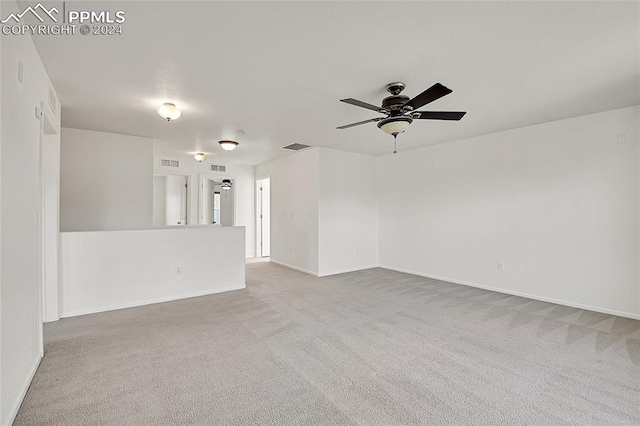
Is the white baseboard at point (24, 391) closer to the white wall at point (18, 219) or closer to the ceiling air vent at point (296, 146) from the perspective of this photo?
the white wall at point (18, 219)

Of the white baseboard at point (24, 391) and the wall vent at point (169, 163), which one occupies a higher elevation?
the wall vent at point (169, 163)

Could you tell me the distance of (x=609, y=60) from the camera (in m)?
2.38

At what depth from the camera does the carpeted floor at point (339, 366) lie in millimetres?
1816

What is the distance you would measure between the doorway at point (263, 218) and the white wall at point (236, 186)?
0.14m

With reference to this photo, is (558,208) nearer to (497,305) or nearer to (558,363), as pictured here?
(497,305)

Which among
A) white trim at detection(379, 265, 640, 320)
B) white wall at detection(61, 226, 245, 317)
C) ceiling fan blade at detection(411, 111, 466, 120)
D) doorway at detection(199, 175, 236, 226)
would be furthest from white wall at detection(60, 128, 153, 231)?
white trim at detection(379, 265, 640, 320)

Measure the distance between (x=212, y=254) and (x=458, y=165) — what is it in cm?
443

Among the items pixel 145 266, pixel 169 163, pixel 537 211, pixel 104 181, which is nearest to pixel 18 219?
pixel 145 266

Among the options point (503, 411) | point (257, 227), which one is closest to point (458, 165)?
point (503, 411)

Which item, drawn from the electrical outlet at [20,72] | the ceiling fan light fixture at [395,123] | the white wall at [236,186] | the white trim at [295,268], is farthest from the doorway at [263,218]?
the electrical outlet at [20,72]

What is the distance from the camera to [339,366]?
2350mm

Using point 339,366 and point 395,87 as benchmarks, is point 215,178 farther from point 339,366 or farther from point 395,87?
point 339,366

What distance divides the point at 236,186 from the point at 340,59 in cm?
591

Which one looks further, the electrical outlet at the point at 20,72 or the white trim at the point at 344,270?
the white trim at the point at 344,270
